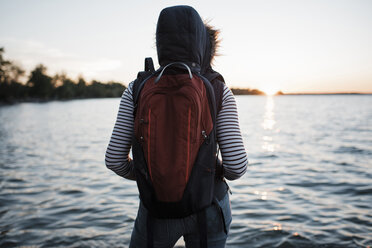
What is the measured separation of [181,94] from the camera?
1570 mm

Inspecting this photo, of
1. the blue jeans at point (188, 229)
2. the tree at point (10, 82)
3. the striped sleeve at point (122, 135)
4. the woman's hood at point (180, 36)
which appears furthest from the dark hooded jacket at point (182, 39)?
the tree at point (10, 82)

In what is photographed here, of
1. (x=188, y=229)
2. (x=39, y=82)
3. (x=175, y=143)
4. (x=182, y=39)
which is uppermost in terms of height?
(x=39, y=82)

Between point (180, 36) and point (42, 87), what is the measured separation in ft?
397

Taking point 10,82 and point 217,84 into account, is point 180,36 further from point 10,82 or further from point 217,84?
point 10,82

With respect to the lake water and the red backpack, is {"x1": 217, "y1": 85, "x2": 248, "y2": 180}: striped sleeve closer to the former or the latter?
the red backpack

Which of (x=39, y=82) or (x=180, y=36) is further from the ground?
(x=39, y=82)

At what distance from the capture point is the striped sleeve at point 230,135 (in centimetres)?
172

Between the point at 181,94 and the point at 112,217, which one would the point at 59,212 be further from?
the point at 181,94

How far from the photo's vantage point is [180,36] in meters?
1.69

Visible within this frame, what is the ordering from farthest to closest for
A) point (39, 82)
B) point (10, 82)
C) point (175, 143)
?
1. point (39, 82)
2. point (10, 82)
3. point (175, 143)

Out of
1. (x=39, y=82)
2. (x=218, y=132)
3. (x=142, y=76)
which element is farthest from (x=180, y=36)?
(x=39, y=82)

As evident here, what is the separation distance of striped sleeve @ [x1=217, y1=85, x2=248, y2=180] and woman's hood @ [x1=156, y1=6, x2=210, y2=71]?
0.90 ft

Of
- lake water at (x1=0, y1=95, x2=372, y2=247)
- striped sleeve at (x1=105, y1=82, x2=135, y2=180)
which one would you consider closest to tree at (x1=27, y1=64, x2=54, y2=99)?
lake water at (x1=0, y1=95, x2=372, y2=247)

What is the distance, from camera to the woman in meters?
1.71
